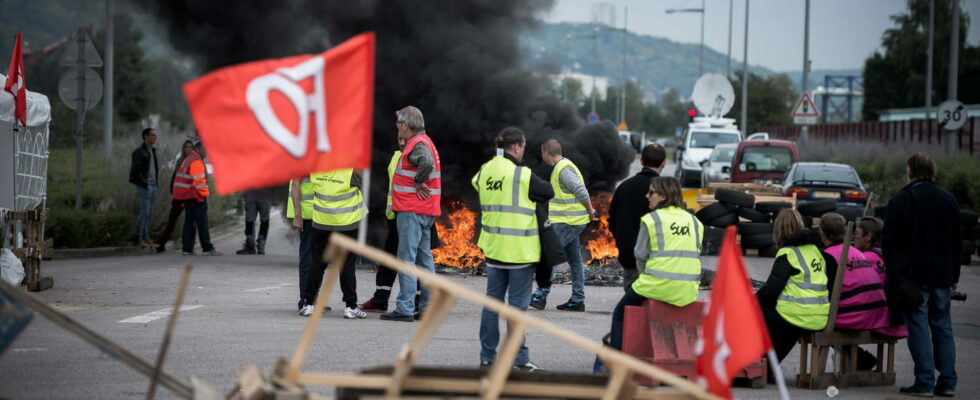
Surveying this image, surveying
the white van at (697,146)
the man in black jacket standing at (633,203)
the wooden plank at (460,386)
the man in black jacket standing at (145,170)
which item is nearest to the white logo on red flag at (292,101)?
the wooden plank at (460,386)

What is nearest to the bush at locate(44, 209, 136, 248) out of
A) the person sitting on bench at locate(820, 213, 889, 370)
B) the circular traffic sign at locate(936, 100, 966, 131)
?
the person sitting on bench at locate(820, 213, 889, 370)

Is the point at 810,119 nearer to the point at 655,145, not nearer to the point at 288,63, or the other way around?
the point at 655,145

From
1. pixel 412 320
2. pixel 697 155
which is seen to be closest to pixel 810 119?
pixel 697 155

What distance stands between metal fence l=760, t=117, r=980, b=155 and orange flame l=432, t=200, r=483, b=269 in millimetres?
18448

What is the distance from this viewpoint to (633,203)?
842cm

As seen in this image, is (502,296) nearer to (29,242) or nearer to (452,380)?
(452,380)

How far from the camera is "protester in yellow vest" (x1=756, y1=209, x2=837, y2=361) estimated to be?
7965 mm

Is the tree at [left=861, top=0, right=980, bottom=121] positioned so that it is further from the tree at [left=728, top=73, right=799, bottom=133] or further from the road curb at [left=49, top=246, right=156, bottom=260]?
the road curb at [left=49, top=246, right=156, bottom=260]

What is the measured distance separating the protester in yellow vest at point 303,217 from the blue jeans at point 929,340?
5289 millimetres

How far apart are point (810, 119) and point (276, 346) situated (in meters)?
26.3

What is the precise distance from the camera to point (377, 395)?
185 inches

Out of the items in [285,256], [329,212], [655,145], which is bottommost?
[285,256]

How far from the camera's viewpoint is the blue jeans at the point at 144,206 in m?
18.0

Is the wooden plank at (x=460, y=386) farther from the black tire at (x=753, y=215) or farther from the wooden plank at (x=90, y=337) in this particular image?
the black tire at (x=753, y=215)
